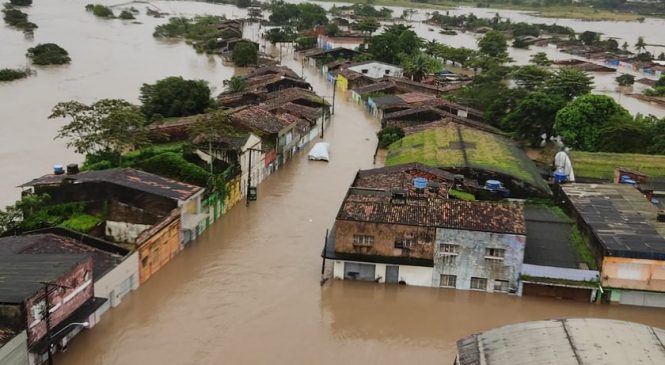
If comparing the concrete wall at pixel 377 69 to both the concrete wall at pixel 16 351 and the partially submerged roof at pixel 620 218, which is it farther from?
the concrete wall at pixel 16 351

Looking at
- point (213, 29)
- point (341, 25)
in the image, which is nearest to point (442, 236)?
point (213, 29)

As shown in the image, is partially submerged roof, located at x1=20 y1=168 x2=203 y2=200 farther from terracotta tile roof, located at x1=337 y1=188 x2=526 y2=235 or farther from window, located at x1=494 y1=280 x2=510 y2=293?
window, located at x1=494 y1=280 x2=510 y2=293

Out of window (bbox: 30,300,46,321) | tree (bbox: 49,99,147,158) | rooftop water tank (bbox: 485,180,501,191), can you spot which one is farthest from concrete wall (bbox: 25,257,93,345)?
rooftop water tank (bbox: 485,180,501,191)

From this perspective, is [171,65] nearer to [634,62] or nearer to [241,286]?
[241,286]

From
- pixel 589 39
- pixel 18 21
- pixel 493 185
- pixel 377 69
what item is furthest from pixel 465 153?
pixel 589 39

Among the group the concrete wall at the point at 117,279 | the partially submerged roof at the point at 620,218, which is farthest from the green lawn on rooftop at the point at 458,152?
the concrete wall at the point at 117,279

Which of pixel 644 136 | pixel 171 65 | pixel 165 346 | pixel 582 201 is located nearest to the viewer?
pixel 165 346

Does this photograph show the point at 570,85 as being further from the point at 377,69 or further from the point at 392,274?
the point at 392,274
